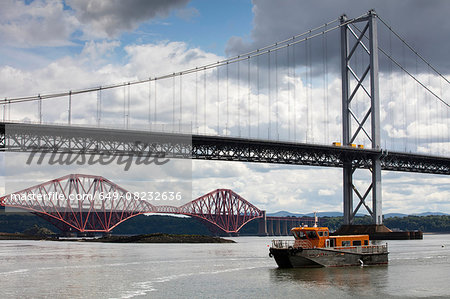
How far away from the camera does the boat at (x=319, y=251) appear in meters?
47.1

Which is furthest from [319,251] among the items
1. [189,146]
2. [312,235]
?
[189,146]

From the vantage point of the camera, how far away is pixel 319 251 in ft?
156

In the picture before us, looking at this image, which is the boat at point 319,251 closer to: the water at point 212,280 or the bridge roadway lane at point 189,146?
the water at point 212,280

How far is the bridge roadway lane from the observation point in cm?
8169

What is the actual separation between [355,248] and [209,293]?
19537mm

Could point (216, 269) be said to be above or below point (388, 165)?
below

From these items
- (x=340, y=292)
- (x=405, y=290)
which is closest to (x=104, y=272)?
(x=340, y=292)

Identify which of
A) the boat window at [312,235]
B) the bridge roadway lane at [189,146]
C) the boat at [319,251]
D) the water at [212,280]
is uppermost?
the bridge roadway lane at [189,146]

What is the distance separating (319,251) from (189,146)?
1799 inches

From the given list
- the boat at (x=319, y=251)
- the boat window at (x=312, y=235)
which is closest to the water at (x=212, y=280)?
the boat at (x=319, y=251)

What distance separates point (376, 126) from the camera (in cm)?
10394

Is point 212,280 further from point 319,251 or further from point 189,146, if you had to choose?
point 189,146

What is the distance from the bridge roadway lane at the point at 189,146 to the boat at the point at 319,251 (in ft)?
139

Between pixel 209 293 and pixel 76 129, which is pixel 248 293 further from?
pixel 76 129
